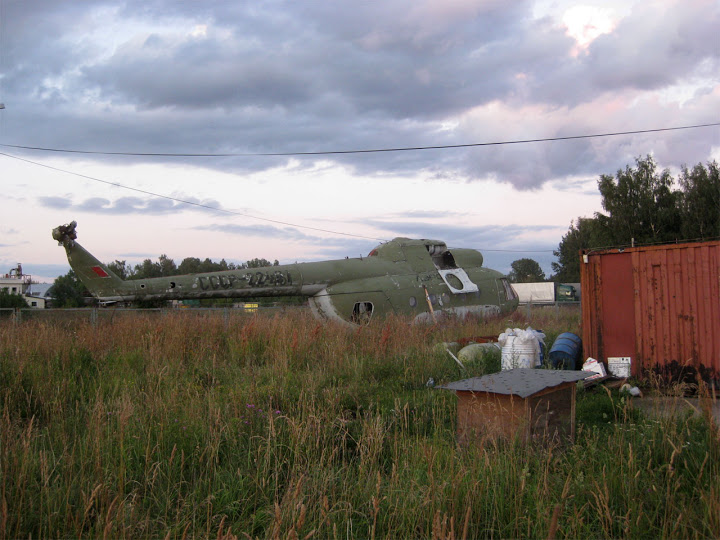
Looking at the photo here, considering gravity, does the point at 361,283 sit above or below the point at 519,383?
above

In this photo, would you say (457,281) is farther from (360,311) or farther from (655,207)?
(655,207)

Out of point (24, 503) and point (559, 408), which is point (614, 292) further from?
point (24, 503)

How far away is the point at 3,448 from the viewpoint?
3932 mm

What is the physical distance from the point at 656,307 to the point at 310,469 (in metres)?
7.33

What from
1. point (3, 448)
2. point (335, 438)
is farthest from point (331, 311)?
point (3, 448)

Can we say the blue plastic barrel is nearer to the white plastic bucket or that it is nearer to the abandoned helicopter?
the white plastic bucket

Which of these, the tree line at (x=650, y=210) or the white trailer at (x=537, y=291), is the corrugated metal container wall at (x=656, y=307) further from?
the white trailer at (x=537, y=291)

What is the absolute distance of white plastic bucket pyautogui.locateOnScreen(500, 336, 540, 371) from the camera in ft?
29.1

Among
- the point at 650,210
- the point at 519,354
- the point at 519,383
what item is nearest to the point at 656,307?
the point at 519,354

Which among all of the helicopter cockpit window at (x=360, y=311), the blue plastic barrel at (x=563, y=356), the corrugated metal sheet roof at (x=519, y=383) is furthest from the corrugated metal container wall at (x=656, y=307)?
the helicopter cockpit window at (x=360, y=311)

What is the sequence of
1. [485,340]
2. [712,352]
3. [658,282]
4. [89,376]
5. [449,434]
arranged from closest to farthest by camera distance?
[449,434], [89,376], [712,352], [658,282], [485,340]

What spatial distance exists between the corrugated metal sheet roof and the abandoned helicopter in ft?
29.2

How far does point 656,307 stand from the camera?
9086 millimetres

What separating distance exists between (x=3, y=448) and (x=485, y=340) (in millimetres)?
9316
